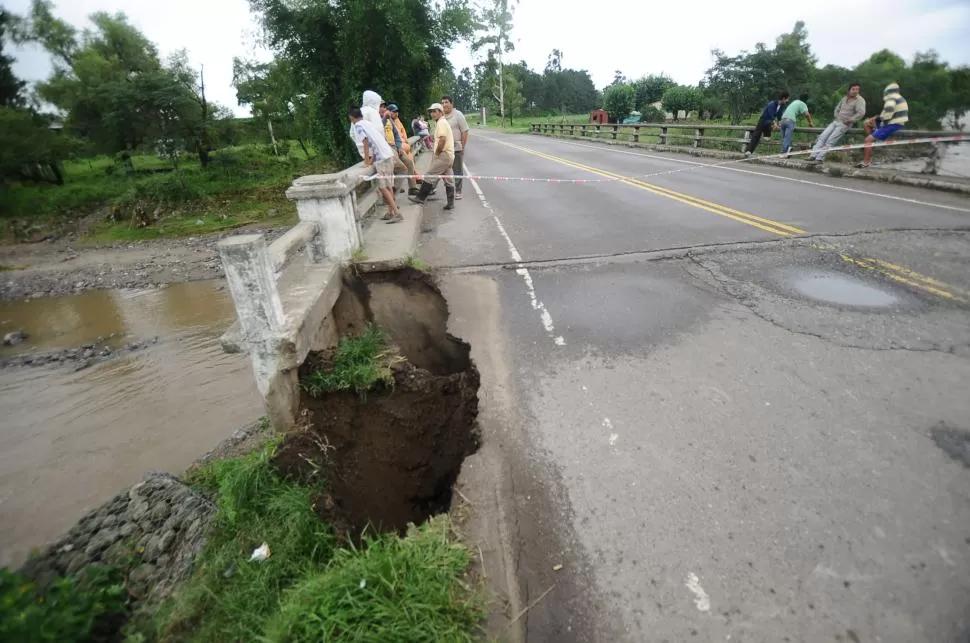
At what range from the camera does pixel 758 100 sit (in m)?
28.2

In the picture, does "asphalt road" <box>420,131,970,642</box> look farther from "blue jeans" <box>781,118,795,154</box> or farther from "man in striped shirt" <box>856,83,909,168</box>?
"blue jeans" <box>781,118,795,154</box>

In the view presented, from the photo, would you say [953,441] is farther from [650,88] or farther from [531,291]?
[650,88]

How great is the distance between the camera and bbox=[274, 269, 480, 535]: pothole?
10.0 feet

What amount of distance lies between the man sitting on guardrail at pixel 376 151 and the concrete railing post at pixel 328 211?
1854 millimetres

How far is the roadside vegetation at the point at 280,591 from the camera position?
6.52ft

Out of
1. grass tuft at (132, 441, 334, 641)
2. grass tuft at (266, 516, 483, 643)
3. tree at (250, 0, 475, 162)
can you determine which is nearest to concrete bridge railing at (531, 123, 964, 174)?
tree at (250, 0, 475, 162)

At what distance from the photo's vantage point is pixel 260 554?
269cm

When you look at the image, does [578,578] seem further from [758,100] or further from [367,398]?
[758,100]

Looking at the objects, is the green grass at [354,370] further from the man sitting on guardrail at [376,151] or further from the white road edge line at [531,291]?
the man sitting on guardrail at [376,151]

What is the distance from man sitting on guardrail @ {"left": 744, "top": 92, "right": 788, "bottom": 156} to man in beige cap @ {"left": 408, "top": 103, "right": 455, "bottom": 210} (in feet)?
35.2

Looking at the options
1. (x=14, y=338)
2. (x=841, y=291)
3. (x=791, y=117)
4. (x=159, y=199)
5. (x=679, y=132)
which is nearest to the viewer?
(x=841, y=291)

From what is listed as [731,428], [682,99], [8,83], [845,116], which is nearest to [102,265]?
[731,428]

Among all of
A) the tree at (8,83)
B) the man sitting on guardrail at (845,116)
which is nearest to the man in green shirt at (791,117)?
the man sitting on guardrail at (845,116)

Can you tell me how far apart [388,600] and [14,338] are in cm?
1319
